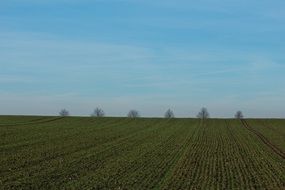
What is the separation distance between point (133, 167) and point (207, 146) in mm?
19342

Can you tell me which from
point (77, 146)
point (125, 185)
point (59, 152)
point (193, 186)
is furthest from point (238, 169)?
point (77, 146)

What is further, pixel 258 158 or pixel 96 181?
pixel 258 158

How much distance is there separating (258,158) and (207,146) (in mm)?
9521

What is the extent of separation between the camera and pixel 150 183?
86.1 ft

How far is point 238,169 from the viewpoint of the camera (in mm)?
33406

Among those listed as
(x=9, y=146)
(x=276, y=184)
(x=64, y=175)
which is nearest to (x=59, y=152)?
(x=9, y=146)

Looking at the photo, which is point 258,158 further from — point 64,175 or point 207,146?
point 64,175

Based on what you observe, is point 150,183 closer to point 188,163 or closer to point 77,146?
point 188,163

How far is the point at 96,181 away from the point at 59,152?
565 inches

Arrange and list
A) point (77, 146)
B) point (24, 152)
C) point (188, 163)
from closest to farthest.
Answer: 1. point (188, 163)
2. point (24, 152)
3. point (77, 146)

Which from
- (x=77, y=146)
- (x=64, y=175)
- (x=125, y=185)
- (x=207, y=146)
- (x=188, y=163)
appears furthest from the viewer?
(x=207, y=146)

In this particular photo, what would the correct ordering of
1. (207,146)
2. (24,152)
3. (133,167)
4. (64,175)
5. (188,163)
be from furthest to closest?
(207,146) < (24,152) < (188,163) < (133,167) < (64,175)

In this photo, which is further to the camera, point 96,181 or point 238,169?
point 238,169

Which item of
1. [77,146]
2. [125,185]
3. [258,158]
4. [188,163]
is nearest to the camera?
[125,185]
